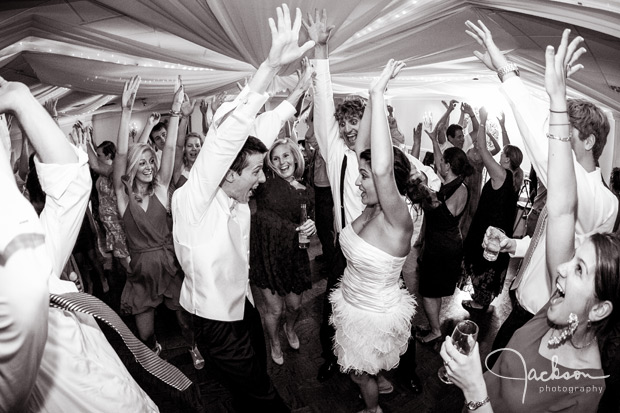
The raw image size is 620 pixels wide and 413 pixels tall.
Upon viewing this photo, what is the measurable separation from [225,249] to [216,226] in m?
0.11

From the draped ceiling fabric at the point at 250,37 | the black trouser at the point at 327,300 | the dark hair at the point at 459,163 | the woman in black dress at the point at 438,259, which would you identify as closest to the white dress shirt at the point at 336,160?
the black trouser at the point at 327,300

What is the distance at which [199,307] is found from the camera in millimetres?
1663

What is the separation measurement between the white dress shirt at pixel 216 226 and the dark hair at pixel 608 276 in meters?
1.16

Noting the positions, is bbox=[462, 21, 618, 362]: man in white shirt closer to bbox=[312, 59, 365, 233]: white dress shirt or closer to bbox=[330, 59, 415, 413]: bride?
bbox=[330, 59, 415, 413]: bride

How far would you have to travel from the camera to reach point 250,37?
8.55 feet

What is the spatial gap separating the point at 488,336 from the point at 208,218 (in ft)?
8.32

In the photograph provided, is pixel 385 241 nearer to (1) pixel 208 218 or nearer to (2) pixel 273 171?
(1) pixel 208 218

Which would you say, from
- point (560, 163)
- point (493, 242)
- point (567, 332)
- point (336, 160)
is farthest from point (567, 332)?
point (336, 160)

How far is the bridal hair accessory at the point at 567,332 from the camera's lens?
1.04m

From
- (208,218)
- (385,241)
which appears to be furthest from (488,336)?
(208,218)

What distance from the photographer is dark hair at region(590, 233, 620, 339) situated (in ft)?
3.28

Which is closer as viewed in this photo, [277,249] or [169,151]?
[169,151]

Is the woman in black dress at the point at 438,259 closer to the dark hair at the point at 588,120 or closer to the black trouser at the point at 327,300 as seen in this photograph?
the black trouser at the point at 327,300

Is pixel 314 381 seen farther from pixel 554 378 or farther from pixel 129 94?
pixel 129 94
